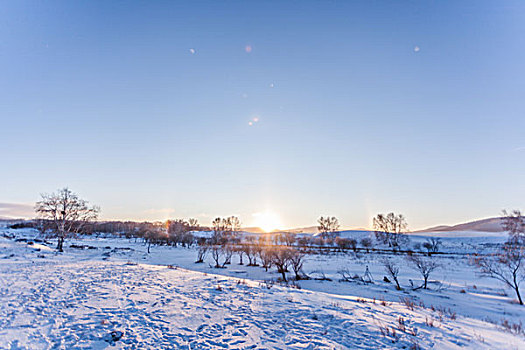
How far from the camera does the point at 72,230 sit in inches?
1590

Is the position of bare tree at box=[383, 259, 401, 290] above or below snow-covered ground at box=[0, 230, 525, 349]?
below

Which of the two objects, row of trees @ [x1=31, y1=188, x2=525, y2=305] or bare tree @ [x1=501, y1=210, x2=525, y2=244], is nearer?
row of trees @ [x1=31, y1=188, x2=525, y2=305]

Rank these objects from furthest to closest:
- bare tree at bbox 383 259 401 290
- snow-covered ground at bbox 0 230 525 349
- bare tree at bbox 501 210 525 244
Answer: bare tree at bbox 501 210 525 244 < bare tree at bbox 383 259 401 290 < snow-covered ground at bbox 0 230 525 349

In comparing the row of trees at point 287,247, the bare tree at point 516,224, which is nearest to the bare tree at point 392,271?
Result: the row of trees at point 287,247

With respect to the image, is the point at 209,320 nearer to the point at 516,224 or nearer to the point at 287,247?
the point at 287,247

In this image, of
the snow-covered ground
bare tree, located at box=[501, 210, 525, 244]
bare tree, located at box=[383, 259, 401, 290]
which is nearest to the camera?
the snow-covered ground

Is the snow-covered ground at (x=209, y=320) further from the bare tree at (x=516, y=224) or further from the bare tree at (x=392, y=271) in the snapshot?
the bare tree at (x=516, y=224)

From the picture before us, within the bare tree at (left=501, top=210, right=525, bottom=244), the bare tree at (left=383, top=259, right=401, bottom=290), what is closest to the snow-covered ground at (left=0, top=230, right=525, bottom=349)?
the bare tree at (left=383, top=259, right=401, bottom=290)

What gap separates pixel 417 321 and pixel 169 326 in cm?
832

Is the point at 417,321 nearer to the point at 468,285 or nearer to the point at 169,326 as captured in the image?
the point at 169,326

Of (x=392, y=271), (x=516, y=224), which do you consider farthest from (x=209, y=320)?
(x=516, y=224)

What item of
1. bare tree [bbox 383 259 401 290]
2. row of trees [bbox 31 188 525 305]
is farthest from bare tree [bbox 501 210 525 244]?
bare tree [bbox 383 259 401 290]

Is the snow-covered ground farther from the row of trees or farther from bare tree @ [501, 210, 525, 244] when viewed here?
bare tree @ [501, 210, 525, 244]

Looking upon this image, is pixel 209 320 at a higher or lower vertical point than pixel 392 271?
higher
